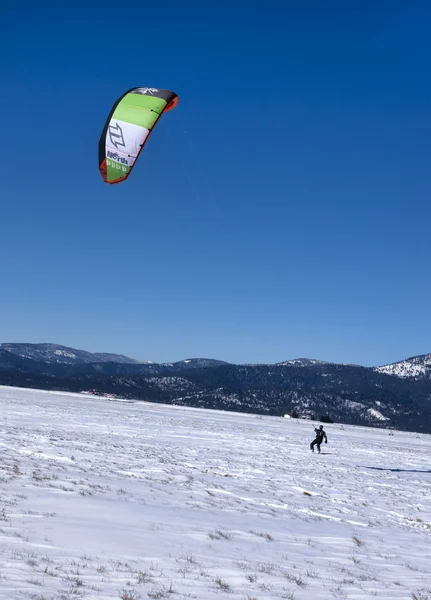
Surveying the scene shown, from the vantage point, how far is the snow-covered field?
259 inches

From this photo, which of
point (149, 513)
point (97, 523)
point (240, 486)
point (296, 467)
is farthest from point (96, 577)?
point (296, 467)

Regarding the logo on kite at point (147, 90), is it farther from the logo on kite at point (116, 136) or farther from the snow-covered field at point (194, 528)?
the snow-covered field at point (194, 528)

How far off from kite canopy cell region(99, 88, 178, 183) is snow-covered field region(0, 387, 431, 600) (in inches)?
370

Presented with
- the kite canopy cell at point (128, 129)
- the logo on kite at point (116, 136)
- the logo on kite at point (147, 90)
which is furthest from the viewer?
the logo on kite at point (147, 90)

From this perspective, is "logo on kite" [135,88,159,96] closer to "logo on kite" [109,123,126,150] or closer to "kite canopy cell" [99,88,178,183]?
"kite canopy cell" [99,88,178,183]

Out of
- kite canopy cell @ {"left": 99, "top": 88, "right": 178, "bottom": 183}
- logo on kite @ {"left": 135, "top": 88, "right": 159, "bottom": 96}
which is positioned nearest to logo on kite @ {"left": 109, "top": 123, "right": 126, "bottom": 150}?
kite canopy cell @ {"left": 99, "top": 88, "right": 178, "bottom": 183}

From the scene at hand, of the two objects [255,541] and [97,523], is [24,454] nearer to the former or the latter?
[97,523]

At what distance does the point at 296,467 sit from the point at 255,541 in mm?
10774

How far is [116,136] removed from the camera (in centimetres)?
1866

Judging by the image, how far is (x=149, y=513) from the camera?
384 inches

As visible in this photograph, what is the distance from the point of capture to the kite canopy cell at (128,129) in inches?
719

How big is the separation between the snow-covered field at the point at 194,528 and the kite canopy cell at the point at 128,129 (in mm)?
9395

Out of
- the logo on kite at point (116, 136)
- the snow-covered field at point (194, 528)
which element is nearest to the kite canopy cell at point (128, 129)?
the logo on kite at point (116, 136)

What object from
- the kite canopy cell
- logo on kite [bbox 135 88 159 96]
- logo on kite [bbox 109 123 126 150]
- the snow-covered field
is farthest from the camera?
logo on kite [bbox 135 88 159 96]
